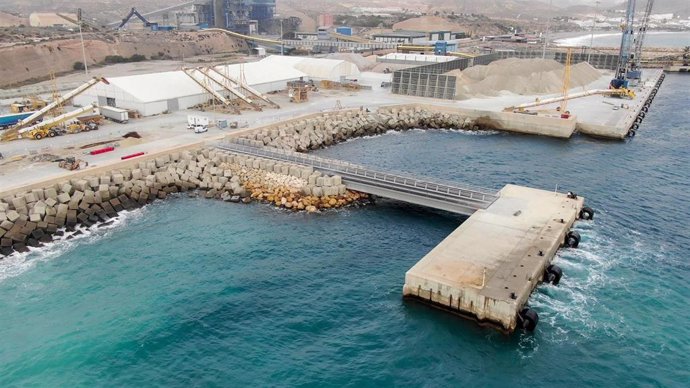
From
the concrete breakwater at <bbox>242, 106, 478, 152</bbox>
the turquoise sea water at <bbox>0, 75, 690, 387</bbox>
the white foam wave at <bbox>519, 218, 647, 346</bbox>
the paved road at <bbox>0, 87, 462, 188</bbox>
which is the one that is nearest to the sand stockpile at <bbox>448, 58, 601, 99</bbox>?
the concrete breakwater at <bbox>242, 106, 478, 152</bbox>

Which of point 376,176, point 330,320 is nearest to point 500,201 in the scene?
point 376,176

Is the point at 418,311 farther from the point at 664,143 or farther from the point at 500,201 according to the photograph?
the point at 664,143

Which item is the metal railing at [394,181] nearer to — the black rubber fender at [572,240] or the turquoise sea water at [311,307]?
the turquoise sea water at [311,307]

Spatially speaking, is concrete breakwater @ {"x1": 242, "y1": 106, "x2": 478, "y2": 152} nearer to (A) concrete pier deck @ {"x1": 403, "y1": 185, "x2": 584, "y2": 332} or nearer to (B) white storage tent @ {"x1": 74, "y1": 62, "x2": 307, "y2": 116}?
(B) white storage tent @ {"x1": 74, "y1": 62, "x2": 307, "y2": 116}

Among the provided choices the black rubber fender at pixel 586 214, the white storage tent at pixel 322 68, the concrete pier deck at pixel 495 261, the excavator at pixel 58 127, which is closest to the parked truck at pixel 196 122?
the excavator at pixel 58 127

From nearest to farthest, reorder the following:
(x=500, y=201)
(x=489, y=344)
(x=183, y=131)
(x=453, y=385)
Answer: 1. (x=453, y=385)
2. (x=489, y=344)
3. (x=500, y=201)
4. (x=183, y=131)

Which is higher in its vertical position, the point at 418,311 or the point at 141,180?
the point at 141,180

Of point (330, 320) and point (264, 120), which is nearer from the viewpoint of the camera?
point (330, 320)

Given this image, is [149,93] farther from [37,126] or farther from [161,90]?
[37,126]

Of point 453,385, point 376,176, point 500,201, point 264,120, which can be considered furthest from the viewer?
point 264,120
